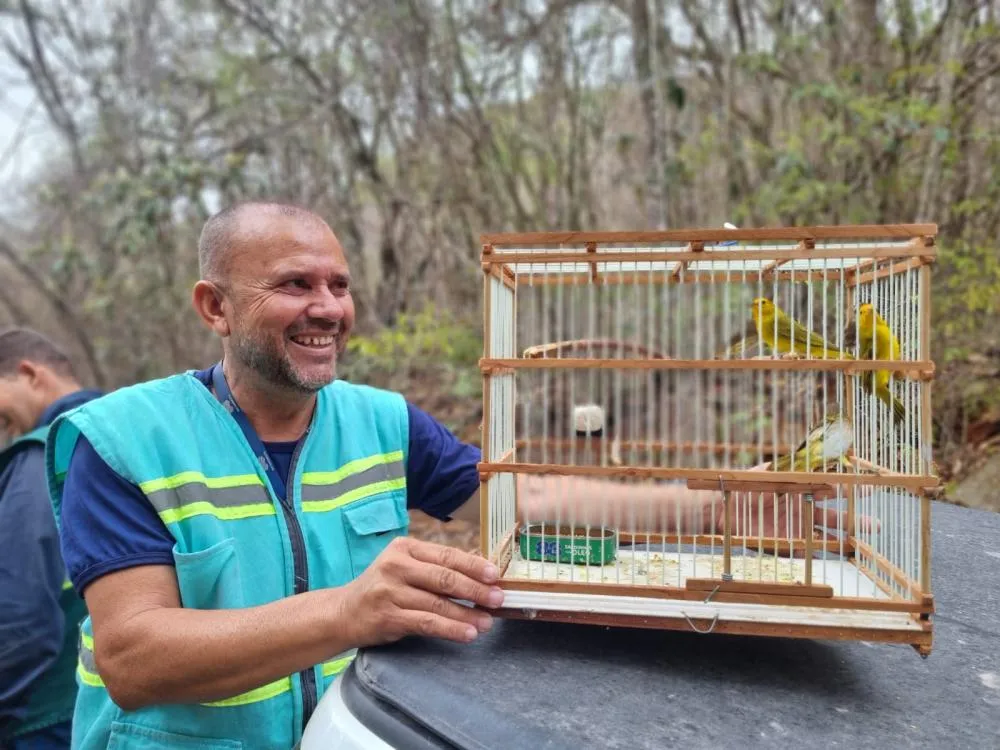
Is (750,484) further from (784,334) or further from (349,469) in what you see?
(349,469)

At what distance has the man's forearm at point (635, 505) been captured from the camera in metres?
1.90

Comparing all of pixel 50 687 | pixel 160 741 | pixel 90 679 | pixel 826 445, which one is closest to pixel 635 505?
pixel 826 445

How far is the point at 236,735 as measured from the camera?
1618 millimetres

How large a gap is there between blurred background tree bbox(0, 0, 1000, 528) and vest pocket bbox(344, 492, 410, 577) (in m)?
3.98

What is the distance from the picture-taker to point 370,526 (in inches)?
76.4

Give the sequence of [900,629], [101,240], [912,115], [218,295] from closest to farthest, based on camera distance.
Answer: [900,629] → [218,295] → [912,115] → [101,240]

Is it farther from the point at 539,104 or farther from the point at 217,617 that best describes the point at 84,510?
the point at 539,104

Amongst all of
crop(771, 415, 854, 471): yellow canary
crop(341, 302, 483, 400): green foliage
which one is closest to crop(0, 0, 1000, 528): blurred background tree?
crop(341, 302, 483, 400): green foliage

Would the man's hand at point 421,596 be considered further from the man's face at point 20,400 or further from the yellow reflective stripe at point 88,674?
the man's face at point 20,400

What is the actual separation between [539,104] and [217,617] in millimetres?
8486

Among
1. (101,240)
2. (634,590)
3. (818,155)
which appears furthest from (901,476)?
(101,240)

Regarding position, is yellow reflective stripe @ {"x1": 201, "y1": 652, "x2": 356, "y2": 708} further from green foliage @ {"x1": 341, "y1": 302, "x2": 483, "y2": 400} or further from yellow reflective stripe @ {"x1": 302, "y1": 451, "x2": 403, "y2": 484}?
green foliage @ {"x1": 341, "y1": 302, "x2": 483, "y2": 400}

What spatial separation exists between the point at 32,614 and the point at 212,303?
3.71 feet

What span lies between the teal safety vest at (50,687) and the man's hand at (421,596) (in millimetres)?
1499
